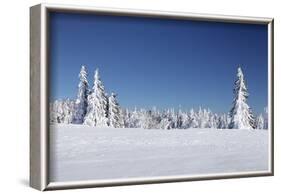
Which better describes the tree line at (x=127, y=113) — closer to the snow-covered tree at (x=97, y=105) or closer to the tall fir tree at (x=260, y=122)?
Result: the snow-covered tree at (x=97, y=105)

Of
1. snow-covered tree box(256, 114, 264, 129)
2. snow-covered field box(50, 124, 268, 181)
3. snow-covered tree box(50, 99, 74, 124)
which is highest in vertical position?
snow-covered tree box(50, 99, 74, 124)

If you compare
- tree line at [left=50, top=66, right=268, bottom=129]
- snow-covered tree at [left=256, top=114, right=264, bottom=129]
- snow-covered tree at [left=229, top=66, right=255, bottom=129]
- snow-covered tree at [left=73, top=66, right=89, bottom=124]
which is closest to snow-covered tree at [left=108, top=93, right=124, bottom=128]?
tree line at [left=50, top=66, right=268, bottom=129]

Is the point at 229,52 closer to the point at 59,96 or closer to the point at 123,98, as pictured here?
the point at 123,98

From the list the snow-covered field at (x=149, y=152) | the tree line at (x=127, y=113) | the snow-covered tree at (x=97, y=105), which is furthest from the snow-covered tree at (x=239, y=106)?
the snow-covered tree at (x=97, y=105)

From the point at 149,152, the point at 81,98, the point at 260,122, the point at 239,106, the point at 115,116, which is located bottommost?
the point at 149,152

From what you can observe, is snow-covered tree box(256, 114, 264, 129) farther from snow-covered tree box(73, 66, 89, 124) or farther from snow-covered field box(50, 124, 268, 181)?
snow-covered tree box(73, 66, 89, 124)

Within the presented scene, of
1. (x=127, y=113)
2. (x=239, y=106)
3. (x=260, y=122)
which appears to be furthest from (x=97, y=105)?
(x=260, y=122)

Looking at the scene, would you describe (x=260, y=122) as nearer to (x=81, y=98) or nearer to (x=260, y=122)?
(x=260, y=122)
